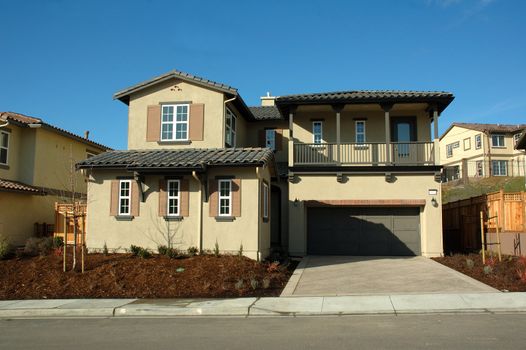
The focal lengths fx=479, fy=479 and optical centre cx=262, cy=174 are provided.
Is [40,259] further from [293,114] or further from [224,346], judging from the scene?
[293,114]

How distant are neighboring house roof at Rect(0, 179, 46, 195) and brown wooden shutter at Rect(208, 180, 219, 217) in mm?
9442

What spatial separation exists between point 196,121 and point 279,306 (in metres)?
10.3

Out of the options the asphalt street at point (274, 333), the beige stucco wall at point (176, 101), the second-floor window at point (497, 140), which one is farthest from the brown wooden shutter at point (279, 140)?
the second-floor window at point (497, 140)

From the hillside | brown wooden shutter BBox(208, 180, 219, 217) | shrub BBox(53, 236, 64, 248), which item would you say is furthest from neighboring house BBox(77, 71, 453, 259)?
the hillside

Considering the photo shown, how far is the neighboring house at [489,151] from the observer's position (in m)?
47.8

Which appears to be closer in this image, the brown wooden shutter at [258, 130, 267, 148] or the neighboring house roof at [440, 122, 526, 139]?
the brown wooden shutter at [258, 130, 267, 148]

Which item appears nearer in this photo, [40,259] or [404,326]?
[404,326]

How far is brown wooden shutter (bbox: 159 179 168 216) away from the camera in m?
17.1

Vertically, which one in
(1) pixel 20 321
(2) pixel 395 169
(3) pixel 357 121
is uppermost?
(3) pixel 357 121

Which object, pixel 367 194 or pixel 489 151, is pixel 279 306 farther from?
pixel 489 151

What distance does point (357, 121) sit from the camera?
22719 mm

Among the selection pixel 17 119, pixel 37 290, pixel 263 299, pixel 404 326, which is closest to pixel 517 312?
pixel 404 326

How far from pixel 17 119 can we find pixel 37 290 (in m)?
12.5

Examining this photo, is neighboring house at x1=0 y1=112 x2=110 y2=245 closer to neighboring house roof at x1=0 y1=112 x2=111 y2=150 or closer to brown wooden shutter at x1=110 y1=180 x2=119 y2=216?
neighboring house roof at x1=0 y1=112 x2=111 y2=150
